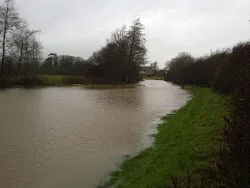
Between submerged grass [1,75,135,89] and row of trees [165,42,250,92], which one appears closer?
row of trees [165,42,250,92]

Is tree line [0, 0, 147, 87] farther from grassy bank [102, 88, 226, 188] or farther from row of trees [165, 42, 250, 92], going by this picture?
grassy bank [102, 88, 226, 188]

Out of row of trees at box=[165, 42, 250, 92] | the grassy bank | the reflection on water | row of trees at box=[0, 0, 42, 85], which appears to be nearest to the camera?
the grassy bank

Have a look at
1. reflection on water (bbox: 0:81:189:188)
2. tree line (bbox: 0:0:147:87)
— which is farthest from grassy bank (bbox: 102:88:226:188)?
tree line (bbox: 0:0:147:87)

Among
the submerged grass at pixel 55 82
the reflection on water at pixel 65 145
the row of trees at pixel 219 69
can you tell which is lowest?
the reflection on water at pixel 65 145

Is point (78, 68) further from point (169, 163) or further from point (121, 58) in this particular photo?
point (169, 163)

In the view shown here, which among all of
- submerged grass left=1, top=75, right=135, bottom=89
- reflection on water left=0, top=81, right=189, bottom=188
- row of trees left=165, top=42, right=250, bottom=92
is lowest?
reflection on water left=0, top=81, right=189, bottom=188

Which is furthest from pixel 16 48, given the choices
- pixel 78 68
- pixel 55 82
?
pixel 78 68

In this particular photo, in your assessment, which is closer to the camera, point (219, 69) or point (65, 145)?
point (65, 145)

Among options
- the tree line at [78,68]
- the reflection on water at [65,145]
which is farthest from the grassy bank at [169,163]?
the tree line at [78,68]

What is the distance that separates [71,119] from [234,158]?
35.9 feet

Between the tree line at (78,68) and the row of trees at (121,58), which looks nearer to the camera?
the tree line at (78,68)

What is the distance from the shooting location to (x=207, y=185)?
13.4 feet

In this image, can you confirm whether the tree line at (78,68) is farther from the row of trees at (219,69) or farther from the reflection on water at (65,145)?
the reflection on water at (65,145)

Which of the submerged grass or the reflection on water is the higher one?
the submerged grass
